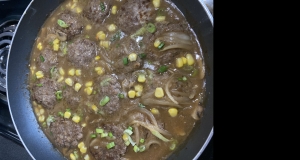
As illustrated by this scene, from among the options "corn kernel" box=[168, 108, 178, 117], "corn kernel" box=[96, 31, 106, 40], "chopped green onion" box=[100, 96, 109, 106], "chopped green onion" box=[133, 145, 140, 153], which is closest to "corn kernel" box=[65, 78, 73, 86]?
"chopped green onion" box=[100, 96, 109, 106]

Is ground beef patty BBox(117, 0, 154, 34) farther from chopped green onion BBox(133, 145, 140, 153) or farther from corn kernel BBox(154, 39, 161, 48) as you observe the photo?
chopped green onion BBox(133, 145, 140, 153)

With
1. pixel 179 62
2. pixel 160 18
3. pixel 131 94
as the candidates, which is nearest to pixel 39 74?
pixel 131 94

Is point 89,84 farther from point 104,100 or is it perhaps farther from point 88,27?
point 88,27

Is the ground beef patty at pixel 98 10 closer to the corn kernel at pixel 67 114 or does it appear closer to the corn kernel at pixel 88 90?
the corn kernel at pixel 88 90
